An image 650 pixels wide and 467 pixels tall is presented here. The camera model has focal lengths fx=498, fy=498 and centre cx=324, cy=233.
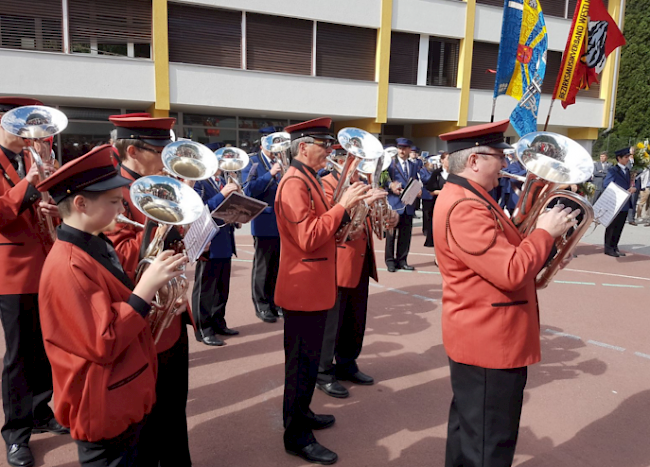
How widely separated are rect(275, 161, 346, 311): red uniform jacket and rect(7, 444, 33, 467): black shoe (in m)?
1.81

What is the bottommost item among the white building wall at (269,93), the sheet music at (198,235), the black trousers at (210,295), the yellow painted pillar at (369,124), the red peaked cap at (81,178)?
the black trousers at (210,295)

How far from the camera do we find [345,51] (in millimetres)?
18031

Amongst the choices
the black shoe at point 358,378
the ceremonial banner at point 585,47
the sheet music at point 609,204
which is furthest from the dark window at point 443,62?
the black shoe at point 358,378

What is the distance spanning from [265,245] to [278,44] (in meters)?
12.7

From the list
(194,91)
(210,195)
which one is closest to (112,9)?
(194,91)

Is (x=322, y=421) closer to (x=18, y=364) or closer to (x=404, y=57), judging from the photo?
(x=18, y=364)

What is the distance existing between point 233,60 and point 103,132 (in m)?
4.87

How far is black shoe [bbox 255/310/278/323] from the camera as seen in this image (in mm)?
6020

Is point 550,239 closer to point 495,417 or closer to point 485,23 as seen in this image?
point 495,417

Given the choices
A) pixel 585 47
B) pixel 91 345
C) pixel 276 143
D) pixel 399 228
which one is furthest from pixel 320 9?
pixel 91 345

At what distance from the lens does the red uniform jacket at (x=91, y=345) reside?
184cm

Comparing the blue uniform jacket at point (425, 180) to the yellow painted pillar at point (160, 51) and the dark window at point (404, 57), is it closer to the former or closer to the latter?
the yellow painted pillar at point (160, 51)

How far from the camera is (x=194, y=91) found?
1581 cm

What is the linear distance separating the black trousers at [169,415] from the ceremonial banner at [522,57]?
23.2ft
